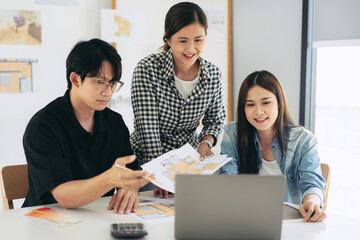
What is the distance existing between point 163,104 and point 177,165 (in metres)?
0.45

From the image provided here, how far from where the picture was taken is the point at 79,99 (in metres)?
1.65

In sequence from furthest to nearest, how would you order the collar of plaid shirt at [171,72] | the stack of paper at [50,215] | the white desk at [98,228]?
the collar of plaid shirt at [171,72] < the stack of paper at [50,215] < the white desk at [98,228]

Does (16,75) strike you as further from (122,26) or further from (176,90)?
(176,90)

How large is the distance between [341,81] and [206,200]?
2165 mm

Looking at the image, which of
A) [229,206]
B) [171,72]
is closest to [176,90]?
[171,72]

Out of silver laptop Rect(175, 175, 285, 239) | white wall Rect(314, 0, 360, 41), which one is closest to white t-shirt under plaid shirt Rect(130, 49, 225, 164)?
silver laptop Rect(175, 175, 285, 239)

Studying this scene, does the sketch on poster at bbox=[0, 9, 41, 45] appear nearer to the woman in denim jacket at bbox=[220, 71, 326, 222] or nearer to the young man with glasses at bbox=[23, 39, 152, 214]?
the young man with glasses at bbox=[23, 39, 152, 214]

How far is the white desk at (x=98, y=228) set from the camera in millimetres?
1232

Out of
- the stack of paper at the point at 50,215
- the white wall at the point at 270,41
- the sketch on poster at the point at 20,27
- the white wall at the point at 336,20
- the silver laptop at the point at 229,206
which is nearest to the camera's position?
the silver laptop at the point at 229,206

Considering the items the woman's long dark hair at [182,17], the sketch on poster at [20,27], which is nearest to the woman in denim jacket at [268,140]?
the woman's long dark hair at [182,17]

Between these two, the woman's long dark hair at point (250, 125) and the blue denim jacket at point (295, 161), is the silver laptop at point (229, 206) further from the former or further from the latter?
the woman's long dark hair at point (250, 125)

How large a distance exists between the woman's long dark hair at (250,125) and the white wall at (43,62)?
167 centimetres

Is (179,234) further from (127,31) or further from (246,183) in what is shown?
(127,31)

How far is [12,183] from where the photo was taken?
1773mm
